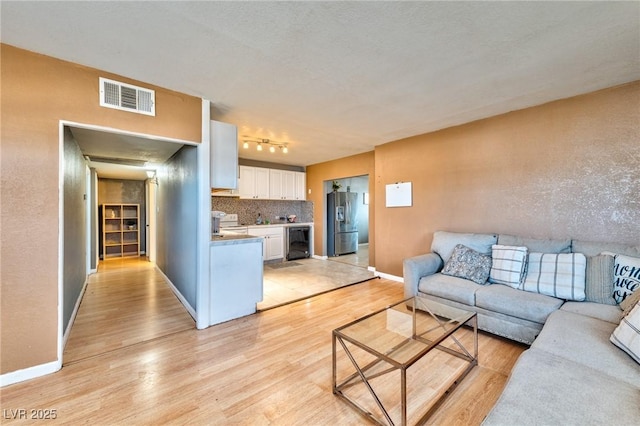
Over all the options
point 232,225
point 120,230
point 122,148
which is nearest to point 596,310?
point 122,148

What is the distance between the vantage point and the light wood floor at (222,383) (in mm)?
1548

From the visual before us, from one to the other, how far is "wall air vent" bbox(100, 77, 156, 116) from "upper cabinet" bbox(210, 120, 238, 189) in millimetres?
612

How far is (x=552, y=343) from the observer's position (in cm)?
158

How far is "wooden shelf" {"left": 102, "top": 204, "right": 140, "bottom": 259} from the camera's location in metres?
6.48

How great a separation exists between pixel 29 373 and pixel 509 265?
163 inches

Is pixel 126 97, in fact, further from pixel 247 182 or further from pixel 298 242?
pixel 298 242

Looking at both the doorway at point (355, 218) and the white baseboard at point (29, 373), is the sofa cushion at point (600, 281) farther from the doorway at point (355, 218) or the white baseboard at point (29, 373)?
the white baseboard at point (29, 373)

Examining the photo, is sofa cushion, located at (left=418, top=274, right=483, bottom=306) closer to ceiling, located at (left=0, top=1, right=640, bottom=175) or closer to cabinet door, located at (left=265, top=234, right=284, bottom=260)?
ceiling, located at (left=0, top=1, right=640, bottom=175)

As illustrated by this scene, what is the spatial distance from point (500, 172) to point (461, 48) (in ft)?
6.17

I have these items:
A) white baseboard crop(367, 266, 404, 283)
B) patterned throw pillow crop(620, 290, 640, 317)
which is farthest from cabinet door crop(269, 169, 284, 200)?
patterned throw pillow crop(620, 290, 640, 317)

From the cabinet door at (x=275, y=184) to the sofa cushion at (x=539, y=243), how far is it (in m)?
4.54

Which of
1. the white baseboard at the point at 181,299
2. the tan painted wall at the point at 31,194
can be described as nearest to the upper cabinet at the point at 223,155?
the tan painted wall at the point at 31,194

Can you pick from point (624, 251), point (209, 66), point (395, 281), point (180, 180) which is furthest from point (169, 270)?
point (624, 251)

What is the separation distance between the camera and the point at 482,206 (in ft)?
11.0
